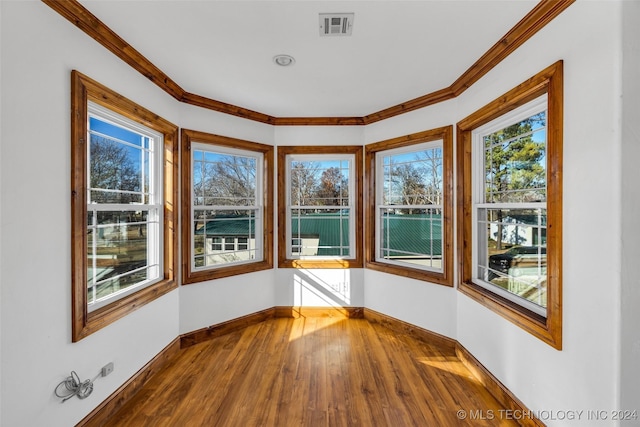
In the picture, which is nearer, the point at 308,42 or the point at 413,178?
the point at 308,42

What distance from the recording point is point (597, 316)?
1.38 meters

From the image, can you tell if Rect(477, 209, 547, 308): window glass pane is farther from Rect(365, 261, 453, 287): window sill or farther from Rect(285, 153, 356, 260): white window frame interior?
Rect(285, 153, 356, 260): white window frame interior

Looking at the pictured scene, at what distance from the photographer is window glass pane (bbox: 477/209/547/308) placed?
6.25 ft

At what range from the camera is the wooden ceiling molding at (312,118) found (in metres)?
1.64

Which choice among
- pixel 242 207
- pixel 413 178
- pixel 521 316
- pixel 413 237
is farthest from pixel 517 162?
pixel 242 207

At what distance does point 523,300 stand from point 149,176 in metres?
3.22

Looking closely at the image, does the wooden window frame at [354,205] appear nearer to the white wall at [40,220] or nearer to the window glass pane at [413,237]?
the window glass pane at [413,237]

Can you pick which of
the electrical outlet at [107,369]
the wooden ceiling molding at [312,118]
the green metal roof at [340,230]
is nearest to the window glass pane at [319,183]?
the green metal roof at [340,230]

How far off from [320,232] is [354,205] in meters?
0.57

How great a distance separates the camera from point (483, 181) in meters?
2.54

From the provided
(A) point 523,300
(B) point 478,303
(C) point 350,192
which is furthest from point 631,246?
(C) point 350,192

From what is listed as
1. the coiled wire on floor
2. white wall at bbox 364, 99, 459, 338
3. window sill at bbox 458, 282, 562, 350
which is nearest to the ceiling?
white wall at bbox 364, 99, 459, 338

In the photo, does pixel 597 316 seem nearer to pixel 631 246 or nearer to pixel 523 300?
pixel 631 246

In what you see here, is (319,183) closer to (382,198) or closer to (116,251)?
(382,198)
